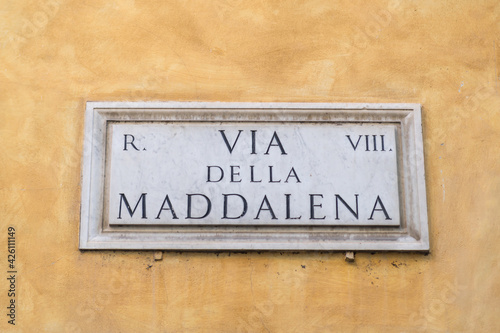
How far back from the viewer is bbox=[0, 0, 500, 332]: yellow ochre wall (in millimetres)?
3723

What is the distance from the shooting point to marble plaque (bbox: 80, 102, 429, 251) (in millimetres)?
3832

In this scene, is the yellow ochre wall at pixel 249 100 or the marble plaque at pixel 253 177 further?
the marble plaque at pixel 253 177

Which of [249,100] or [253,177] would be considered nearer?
[253,177]

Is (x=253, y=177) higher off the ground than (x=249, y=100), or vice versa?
(x=249, y=100)

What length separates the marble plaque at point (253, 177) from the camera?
12.6 feet

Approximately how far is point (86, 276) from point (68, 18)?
5.84ft

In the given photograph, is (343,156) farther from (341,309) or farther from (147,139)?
(147,139)

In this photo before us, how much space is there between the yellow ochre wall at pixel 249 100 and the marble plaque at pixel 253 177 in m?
0.09

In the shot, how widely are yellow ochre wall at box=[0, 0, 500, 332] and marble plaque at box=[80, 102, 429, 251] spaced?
0.09 meters

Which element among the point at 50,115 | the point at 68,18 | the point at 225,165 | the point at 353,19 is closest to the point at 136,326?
the point at 225,165

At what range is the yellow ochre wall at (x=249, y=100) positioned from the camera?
3.72 m

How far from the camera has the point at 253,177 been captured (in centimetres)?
390

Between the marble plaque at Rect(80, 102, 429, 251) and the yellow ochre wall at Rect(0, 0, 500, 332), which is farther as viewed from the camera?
the marble plaque at Rect(80, 102, 429, 251)

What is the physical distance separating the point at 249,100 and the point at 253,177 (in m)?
0.53
